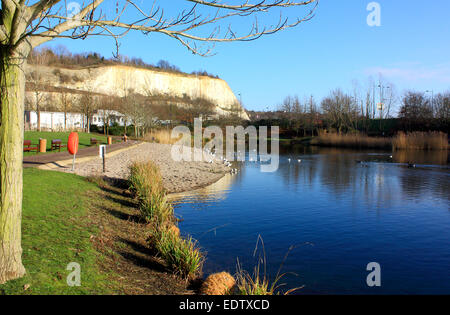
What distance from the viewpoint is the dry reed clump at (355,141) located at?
49469 mm

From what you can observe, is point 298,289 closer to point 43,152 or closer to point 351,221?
point 351,221

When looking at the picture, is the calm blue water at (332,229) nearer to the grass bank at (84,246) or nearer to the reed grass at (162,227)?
the reed grass at (162,227)

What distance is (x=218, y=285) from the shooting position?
6.33 meters

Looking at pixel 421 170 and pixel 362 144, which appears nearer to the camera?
pixel 421 170

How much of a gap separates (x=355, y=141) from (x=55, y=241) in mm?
50283

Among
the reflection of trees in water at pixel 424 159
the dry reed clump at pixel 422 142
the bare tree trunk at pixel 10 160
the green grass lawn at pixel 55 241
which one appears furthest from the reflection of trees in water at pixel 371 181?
the dry reed clump at pixel 422 142

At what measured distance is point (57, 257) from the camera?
629 centimetres

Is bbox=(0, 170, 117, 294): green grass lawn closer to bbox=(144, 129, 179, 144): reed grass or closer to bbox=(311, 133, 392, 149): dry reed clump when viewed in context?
bbox=(144, 129, 179, 144): reed grass

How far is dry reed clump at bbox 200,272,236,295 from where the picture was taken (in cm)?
621

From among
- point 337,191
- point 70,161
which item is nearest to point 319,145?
point 337,191

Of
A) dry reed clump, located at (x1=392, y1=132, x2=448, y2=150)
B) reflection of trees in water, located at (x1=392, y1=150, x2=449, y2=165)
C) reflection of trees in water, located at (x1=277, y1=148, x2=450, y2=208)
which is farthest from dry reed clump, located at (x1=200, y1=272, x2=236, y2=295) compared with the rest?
dry reed clump, located at (x1=392, y1=132, x2=448, y2=150)

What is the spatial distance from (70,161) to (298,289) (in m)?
14.2

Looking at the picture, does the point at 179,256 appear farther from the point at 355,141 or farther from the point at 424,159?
the point at 355,141
